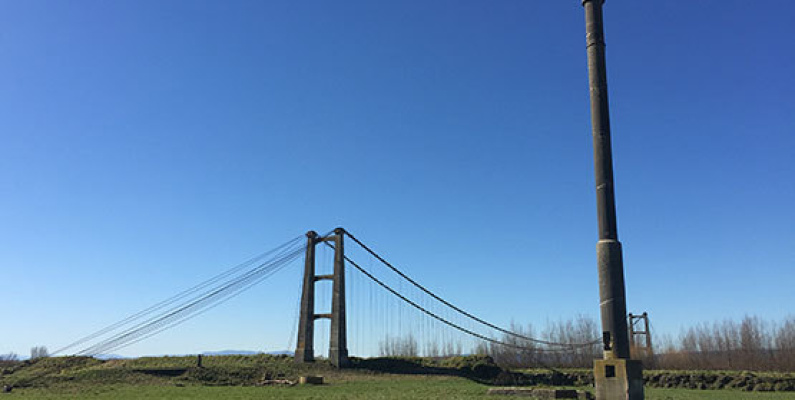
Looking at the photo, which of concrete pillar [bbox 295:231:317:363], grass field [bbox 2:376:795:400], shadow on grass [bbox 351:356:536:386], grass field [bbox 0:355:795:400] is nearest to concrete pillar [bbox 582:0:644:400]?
grass field [bbox 2:376:795:400]

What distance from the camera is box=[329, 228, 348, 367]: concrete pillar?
43125 millimetres

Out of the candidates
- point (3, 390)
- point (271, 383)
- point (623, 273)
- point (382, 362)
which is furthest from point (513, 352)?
point (623, 273)

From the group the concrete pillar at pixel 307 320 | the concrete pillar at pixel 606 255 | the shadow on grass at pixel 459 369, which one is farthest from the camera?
the concrete pillar at pixel 307 320

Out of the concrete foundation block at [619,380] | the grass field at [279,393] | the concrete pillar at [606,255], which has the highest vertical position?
the concrete pillar at [606,255]

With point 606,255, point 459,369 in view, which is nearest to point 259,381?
point 459,369

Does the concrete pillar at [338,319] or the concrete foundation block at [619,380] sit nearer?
the concrete foundation block at [619,380]

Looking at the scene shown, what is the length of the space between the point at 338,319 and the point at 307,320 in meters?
2.66

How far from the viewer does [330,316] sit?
147ft

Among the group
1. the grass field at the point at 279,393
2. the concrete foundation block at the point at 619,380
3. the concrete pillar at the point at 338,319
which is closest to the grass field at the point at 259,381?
the grass field at the point at 279,393

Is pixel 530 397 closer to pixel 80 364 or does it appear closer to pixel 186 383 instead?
pixel 186 383

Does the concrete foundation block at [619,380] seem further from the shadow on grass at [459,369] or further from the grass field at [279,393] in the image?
the shadow on grass at [459,369]

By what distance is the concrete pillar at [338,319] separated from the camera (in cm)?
4312

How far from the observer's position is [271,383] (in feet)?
116

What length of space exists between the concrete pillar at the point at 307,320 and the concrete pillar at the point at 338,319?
5.92ft
